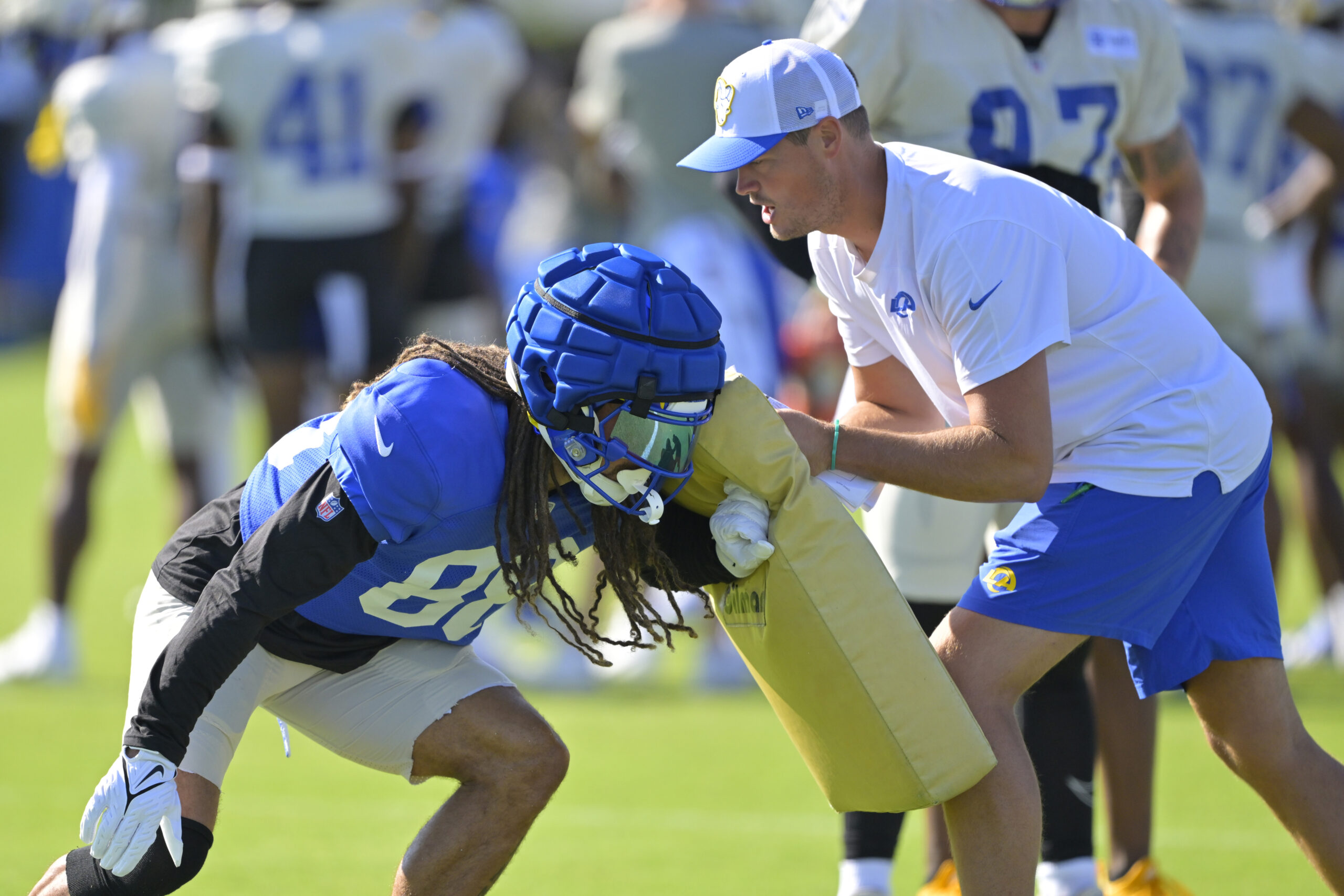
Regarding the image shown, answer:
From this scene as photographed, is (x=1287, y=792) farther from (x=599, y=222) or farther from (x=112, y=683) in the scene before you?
(x=599, y=222)

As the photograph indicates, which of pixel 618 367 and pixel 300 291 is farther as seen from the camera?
pixel 300 291

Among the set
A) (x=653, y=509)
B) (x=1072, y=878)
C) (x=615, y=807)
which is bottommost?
(x=615, y=807)

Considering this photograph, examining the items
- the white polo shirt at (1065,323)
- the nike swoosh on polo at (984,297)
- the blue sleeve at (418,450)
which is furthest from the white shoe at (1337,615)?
the blue sleeve at (418,450)

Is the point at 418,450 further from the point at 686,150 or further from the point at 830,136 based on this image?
the point at 686,150

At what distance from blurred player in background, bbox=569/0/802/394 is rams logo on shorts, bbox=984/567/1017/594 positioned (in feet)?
11.4

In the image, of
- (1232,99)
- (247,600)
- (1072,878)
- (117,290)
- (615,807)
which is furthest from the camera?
(117,290)

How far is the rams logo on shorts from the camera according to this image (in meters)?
3.09

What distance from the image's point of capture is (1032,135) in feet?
12.8

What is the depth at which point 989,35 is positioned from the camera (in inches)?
153

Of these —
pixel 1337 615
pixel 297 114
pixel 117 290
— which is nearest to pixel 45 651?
pixel 117 290

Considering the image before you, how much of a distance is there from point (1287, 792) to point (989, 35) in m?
1.79

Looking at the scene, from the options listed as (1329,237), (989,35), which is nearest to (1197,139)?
(1329,237)

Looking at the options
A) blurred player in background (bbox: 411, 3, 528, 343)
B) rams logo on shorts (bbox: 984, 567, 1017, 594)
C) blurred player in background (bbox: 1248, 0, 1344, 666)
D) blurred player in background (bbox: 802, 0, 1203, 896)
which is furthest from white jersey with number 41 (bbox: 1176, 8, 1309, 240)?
rams logo on shorts (bbox: 984, 567, 1017, 594)

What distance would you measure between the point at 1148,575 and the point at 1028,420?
41cm
